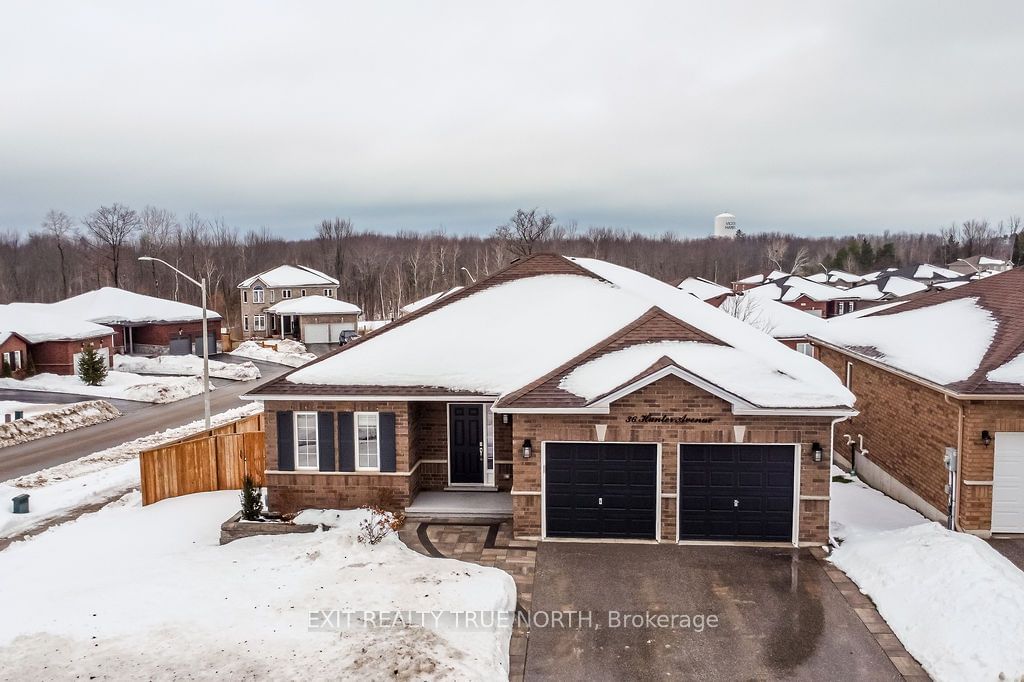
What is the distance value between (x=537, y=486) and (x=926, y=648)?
716 centimetres

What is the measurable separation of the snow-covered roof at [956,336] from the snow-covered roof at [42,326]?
3895cm

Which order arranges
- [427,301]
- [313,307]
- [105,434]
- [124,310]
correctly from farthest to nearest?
[313,307]
[124,310]
[427,301]
[105,434]

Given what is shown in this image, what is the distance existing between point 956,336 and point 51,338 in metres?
41.7

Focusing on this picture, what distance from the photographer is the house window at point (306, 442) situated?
15398 millimetres

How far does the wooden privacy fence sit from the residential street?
7.67 metres

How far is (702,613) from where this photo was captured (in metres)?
10.8

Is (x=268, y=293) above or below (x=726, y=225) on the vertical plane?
below

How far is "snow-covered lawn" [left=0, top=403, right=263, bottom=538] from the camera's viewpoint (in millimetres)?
16578

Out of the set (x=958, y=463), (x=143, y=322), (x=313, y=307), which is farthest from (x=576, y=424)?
(x=313, y=307)

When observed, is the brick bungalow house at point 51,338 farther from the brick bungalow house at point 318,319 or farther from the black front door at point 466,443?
the black front door at point 466,443

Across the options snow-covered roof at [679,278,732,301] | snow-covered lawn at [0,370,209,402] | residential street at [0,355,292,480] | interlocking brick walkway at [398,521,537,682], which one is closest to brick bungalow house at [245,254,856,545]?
interlocking brick walkway at [398,521,537,682]

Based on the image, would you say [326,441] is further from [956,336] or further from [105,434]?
[105,434]

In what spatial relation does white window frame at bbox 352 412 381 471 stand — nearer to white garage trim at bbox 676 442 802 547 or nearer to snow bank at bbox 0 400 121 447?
white garage trim at bbox 676 442 802 547

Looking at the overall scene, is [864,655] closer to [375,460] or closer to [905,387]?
[905,387]
